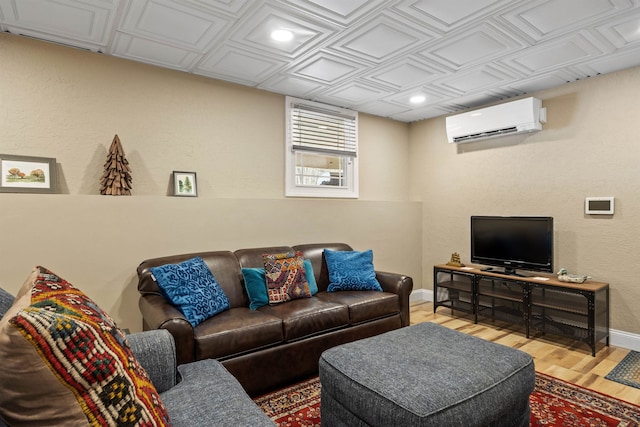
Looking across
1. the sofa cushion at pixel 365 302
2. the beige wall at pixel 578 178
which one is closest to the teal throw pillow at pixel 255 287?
the sofa cushion at pixel 365 302

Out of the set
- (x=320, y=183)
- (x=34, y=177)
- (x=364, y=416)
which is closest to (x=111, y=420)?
(x=364, y=416)

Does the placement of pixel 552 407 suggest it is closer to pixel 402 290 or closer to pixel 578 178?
pixel 402 290

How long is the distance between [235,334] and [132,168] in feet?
5.78

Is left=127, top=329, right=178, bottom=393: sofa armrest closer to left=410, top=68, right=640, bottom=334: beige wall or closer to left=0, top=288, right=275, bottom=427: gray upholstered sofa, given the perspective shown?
left=0, top=288, right=275, bottom=427: gray upholstered sofa

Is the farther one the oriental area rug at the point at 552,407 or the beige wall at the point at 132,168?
the beige wall at the point at 132,168

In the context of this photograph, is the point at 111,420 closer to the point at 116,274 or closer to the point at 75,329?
the point at 75,329

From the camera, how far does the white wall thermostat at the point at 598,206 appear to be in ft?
11.2

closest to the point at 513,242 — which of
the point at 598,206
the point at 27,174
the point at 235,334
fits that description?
the point at 598,206

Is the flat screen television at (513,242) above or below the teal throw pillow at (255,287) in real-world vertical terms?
above

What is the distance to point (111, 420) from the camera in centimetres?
83

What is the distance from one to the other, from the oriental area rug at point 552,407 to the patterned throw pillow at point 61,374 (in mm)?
1521

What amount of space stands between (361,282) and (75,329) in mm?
2812

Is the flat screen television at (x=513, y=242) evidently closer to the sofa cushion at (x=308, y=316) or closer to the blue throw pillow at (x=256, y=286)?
the sofa cushion at (x=308, y=316)

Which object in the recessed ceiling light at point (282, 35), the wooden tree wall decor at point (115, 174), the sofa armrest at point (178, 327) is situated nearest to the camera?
the sofa armrest at point (178, 327)
